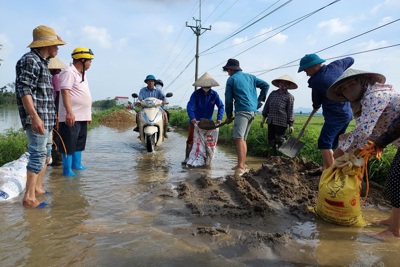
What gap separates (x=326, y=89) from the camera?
176 inches

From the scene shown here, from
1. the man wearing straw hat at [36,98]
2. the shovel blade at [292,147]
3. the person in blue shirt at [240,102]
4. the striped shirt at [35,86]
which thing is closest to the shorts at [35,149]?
the man wearing straw hat at [36,98]

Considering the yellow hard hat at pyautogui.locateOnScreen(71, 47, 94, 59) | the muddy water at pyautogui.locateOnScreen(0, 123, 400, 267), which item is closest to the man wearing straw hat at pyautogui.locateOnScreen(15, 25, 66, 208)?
the muddy water at pyautogui.locateOnScreen(0, 123, 400, 267)

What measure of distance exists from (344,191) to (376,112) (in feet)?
2.37

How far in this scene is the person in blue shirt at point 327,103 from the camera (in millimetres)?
4352

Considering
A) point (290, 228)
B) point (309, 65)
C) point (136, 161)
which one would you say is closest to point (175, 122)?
point (136, 161)

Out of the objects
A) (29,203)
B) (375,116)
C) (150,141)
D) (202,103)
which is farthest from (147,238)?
(150,141)

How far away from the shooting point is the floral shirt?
8.83 feet

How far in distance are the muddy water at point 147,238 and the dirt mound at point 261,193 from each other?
19 cm

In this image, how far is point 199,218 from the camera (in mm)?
3143

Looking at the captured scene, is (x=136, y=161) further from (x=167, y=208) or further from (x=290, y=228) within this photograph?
(x=290, y=228)

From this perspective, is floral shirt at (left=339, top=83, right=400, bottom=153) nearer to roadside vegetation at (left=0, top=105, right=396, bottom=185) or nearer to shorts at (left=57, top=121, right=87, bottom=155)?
roadside vegetation at (left=0, top=105, right=396, bottom=185)

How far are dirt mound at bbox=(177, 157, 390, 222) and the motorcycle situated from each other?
10.2 ft

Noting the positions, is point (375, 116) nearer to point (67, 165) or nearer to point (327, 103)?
point (327, 103)

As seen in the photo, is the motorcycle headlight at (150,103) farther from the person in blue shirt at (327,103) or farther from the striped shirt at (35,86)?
the striped shirt at (35,86)
